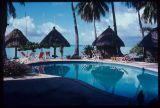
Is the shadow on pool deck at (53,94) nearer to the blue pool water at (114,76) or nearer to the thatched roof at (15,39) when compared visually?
the blue pool water at (114,76)

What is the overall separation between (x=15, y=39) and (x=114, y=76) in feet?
43.7

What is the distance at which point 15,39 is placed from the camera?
28375 mm

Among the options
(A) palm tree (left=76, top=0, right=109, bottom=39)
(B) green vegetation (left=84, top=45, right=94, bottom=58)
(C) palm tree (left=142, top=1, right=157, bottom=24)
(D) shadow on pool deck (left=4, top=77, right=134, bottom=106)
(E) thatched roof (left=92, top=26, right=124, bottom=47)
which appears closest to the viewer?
(D) shadow on pool deck (left=4, top=77, right=134, bottom=106)

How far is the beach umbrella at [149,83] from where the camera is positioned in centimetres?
1282

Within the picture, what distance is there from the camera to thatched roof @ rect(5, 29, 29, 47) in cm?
2828

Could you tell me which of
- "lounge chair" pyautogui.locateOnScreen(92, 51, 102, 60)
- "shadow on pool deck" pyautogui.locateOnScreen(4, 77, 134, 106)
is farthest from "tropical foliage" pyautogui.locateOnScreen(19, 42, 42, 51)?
"shadow on pool deck" pyautogui.locateOnScreen(4, 77, 134, 106)

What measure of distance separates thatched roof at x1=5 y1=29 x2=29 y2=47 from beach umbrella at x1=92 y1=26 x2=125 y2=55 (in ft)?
23.6

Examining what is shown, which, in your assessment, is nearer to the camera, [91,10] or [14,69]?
[14,69]

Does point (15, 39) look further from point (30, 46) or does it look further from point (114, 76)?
point (114, 76)

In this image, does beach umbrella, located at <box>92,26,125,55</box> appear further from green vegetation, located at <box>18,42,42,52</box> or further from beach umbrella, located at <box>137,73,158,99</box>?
beach umbrella, located at <box>137,73,158,99</box>

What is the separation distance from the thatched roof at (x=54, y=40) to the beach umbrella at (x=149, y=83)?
1272 centimetres

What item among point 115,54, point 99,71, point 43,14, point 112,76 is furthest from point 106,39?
point 43,14

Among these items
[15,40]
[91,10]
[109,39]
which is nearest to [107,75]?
[109,39]

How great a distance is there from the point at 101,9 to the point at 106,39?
17.7ft
